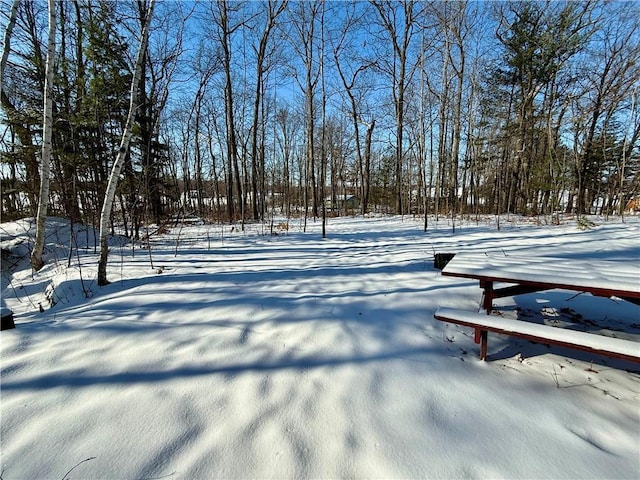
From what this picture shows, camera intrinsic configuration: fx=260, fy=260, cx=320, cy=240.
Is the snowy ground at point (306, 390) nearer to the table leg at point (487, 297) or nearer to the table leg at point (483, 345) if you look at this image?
the table leg at point (483, 345)

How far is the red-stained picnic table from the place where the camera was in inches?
65.9

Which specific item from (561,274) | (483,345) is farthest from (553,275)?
(483,345)

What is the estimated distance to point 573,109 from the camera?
13.1 metres

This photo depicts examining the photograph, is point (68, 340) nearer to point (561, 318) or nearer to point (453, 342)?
point (453, 342)

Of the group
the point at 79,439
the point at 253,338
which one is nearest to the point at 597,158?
the point at 253,338

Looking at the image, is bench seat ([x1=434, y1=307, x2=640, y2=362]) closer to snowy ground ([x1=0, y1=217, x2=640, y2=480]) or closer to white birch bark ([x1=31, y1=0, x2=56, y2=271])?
snowy ground ([x1=0, y1=217, x2=640, y2=480])

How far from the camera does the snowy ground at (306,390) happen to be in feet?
4.51

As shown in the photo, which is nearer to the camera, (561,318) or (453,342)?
(453,342)

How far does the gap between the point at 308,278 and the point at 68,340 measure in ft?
9.29

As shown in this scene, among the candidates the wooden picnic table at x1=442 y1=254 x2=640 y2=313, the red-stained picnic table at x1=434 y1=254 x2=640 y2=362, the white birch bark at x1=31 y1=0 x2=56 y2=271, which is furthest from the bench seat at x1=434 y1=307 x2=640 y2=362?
the white birch bark at x1=31 y1=0 x2=56 y2=271

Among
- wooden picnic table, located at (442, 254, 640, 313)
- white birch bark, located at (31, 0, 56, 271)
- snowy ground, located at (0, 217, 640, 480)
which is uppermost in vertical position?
white birch bark, located at (31, 0, 56, 271)

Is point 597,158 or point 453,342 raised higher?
point 597,158

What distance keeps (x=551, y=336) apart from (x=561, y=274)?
2.09ft

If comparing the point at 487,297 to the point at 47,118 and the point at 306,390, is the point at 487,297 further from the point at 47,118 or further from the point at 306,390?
the point at 47,118
